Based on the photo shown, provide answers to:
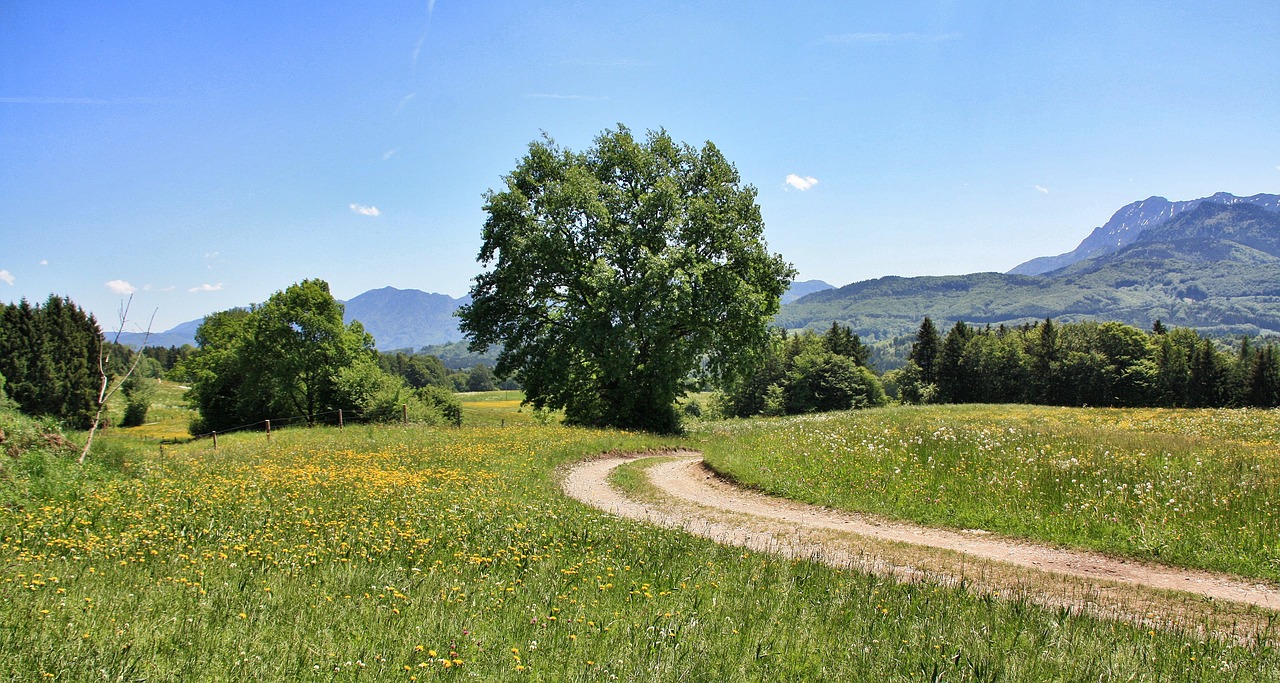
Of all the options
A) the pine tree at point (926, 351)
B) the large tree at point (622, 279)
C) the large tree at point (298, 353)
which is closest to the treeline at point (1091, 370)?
the pine tree at point (926, 351)

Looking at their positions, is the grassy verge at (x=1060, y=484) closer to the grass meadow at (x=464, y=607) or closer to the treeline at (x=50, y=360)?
the grass meadow at (x=464, y=607)

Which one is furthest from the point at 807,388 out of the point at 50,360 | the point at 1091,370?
the point at 50,360

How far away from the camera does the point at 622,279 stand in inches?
1200

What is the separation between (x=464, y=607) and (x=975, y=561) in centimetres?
790

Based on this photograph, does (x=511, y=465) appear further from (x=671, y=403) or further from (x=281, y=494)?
(x=671, y=403)

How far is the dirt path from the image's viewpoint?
24.7 ft

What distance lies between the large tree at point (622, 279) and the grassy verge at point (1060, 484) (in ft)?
38.3

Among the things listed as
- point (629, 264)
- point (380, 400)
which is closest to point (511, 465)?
point (629, 264)

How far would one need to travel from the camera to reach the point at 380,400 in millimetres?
45219

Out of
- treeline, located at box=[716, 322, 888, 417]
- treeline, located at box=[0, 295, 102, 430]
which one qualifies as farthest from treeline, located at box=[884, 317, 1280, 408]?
treeline, located at box=[0, 295, 102, 430]

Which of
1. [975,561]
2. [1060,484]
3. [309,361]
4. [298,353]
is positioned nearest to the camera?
[975,561]

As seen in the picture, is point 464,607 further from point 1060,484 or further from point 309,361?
point 309,361

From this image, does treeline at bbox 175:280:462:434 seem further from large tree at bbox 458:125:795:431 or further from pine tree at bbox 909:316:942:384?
pine tree at bbox 909:316:942:384

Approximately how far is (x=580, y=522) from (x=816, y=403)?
77.3 meters
